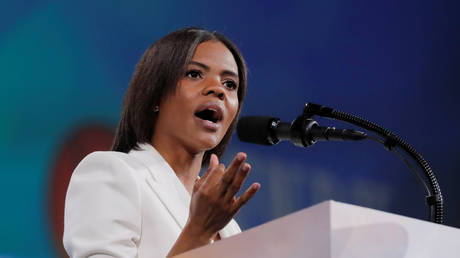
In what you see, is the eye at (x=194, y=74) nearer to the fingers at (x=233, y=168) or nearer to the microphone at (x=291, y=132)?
the microphone at (x=291, y=132)

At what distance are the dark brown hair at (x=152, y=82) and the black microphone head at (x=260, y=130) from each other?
1.02 ft

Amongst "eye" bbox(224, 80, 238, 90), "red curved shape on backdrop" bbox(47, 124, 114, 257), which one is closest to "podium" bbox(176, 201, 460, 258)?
"eye" bbox(224, 80, 238, 90)

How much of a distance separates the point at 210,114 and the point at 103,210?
477mm

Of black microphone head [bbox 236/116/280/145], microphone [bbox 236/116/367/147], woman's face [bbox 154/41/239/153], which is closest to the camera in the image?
microphone [bbox 236/116/367/147]

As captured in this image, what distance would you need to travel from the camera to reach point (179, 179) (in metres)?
1.50

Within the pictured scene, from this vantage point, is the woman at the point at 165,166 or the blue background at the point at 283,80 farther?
the blue background at the point at 283,80

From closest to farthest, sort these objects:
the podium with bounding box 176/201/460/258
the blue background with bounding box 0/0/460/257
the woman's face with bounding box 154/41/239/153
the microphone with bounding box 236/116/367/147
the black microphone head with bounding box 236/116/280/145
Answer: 1. the podium with bounding box 176/201/460/258
2. the microphone with bounding box 236/116/367/147
3. the black microphone head with bounding box 236/116/280/145
4. the woman's face with bounding box 154/41/239/153
5. the blue background with bounding box 0/0/460/257

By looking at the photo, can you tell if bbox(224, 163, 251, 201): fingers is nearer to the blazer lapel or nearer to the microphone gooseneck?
the microphone gooseneck

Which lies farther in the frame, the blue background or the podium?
the blue background

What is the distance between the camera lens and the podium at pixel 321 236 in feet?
1.91

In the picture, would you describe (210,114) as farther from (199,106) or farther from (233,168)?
(233,168)

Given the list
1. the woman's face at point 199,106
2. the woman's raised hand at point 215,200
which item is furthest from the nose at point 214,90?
the woman's raised hand at point 215,200

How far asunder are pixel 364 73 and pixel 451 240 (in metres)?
2.03

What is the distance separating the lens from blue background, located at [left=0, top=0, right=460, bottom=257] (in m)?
2.04
